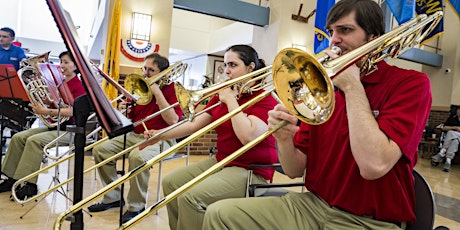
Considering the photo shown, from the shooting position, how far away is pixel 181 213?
68.4 inches

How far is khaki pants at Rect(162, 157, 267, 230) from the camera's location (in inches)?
66.4

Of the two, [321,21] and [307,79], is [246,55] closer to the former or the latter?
[307,79]

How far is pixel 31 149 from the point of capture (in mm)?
2924

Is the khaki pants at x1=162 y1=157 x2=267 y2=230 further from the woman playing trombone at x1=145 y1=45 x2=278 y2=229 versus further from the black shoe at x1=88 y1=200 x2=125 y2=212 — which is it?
the black shoe at x1=88 y1=200 x2=125 y2=212

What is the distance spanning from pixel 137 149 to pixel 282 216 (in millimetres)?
1698

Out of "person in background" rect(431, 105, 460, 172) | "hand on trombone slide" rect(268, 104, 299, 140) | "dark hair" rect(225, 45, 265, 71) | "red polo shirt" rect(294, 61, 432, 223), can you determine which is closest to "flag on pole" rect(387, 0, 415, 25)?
"dark hair" rect(225, 45, 265, 71)

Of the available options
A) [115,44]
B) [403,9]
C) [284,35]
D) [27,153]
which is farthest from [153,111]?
[284,35]

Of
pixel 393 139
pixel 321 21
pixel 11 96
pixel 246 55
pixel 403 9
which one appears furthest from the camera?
pixel 321 21

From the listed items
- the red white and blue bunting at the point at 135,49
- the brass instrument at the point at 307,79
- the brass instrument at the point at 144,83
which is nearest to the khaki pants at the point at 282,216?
the brass instrument at the point at 307,79

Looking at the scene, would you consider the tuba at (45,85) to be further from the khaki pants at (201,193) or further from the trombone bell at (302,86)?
the trombone bell at (302,86)

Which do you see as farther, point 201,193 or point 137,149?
point 137,149

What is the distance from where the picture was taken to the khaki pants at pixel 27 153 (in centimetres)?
291

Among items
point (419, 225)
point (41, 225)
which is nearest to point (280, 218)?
point (419, 225)

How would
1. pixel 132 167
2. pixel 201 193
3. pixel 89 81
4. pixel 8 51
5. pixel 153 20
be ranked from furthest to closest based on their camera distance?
pixel 153 20, pixel 8 51, pixel 132 167, pixel 201 193, pixel 89 81
